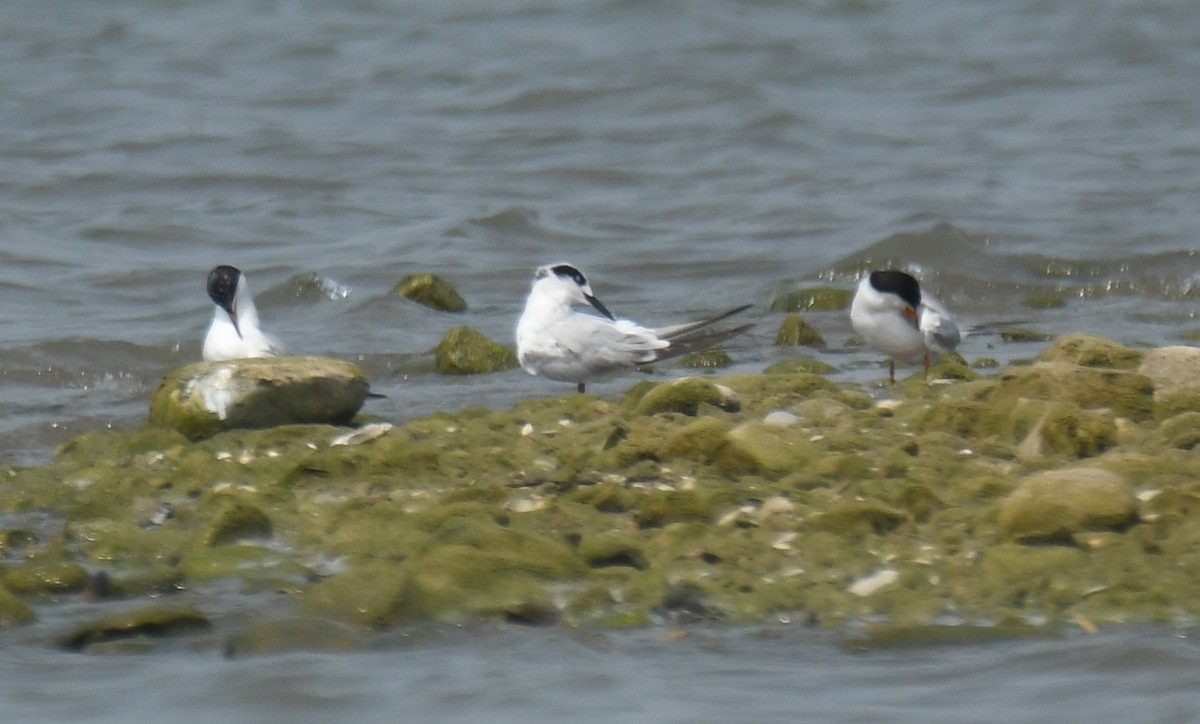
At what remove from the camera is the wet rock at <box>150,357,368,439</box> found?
574cm

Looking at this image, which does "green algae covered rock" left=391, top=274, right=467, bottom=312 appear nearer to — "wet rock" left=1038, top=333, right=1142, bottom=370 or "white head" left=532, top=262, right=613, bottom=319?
"white head" left=532, top=262, right=613, bottom=319

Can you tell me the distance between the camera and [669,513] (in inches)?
173

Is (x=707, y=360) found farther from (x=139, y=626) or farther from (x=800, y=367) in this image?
(x=139, y=626)

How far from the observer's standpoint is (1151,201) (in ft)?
38.5

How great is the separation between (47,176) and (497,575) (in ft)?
31.5

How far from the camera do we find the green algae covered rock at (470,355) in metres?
7.50

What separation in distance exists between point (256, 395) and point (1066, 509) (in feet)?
8.86

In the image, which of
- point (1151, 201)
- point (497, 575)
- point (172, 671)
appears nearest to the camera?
point (172, 671)

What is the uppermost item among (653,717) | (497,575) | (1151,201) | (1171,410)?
(1151,201)

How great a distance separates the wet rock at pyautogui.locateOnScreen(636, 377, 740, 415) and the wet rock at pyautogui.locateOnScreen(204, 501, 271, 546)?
4.11ft

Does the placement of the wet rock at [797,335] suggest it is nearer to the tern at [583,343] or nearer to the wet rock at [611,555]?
the tern at [583,343]

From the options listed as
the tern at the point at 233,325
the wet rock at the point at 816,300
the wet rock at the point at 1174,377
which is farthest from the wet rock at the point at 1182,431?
the wet rock at the point at 816,300

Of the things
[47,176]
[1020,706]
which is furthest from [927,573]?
[47,176]

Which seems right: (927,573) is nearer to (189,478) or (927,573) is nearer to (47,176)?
(189,478)
